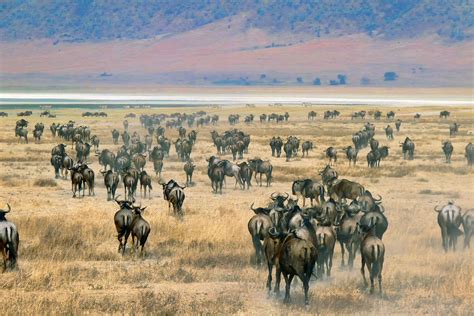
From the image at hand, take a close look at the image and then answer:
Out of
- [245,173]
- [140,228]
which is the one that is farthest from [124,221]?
[245,173]

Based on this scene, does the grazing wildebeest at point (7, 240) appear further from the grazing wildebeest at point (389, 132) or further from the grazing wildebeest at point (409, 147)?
the grazing wildebeest at point (389, 132)

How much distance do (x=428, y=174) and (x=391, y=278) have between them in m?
20.6

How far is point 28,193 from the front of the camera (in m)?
30.5

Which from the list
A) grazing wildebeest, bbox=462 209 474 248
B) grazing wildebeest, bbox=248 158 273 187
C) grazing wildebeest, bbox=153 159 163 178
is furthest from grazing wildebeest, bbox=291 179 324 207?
grazing wildebeest, bbox=153 159 163 178

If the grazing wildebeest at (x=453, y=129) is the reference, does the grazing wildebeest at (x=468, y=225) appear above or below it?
below

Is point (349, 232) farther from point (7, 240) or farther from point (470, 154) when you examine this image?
point (470, 154)

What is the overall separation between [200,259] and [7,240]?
4.32 meters

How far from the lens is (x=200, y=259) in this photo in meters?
18.3

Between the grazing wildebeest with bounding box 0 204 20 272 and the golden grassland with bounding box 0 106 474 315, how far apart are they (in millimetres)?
287

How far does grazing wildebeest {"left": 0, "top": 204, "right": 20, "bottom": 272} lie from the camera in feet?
53.0

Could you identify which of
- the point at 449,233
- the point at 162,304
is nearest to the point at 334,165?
the point at 449,233

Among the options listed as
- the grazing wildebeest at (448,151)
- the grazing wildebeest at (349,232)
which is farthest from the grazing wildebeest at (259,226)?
the grazing wildebeest at (448,151)

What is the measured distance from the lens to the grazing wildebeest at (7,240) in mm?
16156

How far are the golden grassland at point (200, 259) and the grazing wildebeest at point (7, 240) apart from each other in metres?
0.29
